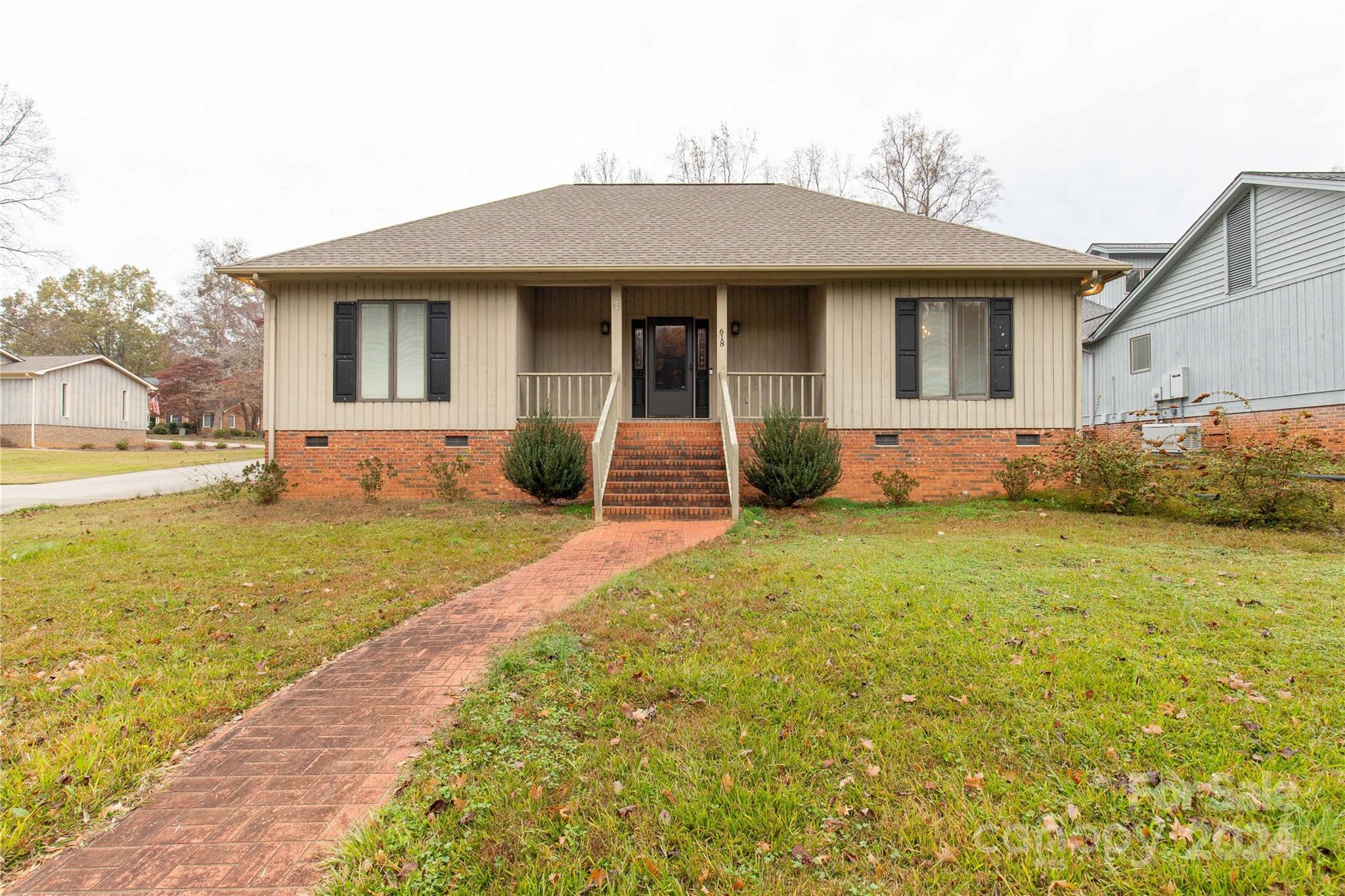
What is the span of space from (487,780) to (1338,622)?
15.4 ft

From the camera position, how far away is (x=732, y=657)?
3.15m

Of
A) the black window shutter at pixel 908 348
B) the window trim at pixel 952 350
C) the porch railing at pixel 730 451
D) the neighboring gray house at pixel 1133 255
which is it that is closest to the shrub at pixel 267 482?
the porch railing at pixel 730 451

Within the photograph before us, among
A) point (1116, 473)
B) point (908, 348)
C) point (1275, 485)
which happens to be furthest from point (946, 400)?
point (1275, 485)

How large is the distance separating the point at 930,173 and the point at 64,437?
38677mm

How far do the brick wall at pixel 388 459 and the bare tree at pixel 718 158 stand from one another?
16199 millimetres

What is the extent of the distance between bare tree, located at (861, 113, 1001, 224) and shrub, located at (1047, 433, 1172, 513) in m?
16.2

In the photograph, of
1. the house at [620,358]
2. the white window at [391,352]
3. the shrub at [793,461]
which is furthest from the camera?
the white window at [391,352]

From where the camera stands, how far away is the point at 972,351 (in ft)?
32.9

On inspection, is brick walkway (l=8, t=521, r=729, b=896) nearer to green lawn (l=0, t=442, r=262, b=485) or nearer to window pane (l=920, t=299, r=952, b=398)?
window pane (l=920, t=299, r=952, b=398)

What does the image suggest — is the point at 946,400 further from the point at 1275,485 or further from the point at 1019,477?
the point at 1275,485

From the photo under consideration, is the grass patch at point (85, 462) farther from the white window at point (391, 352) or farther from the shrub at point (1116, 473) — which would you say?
the shrub at point (1116, 473)

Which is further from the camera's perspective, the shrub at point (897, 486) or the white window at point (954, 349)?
the white window at point (954, 349)

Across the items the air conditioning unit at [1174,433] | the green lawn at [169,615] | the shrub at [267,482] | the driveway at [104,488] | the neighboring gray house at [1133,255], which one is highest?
the neighboring gray house at [1133,255]

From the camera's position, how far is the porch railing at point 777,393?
10172 millimetres
